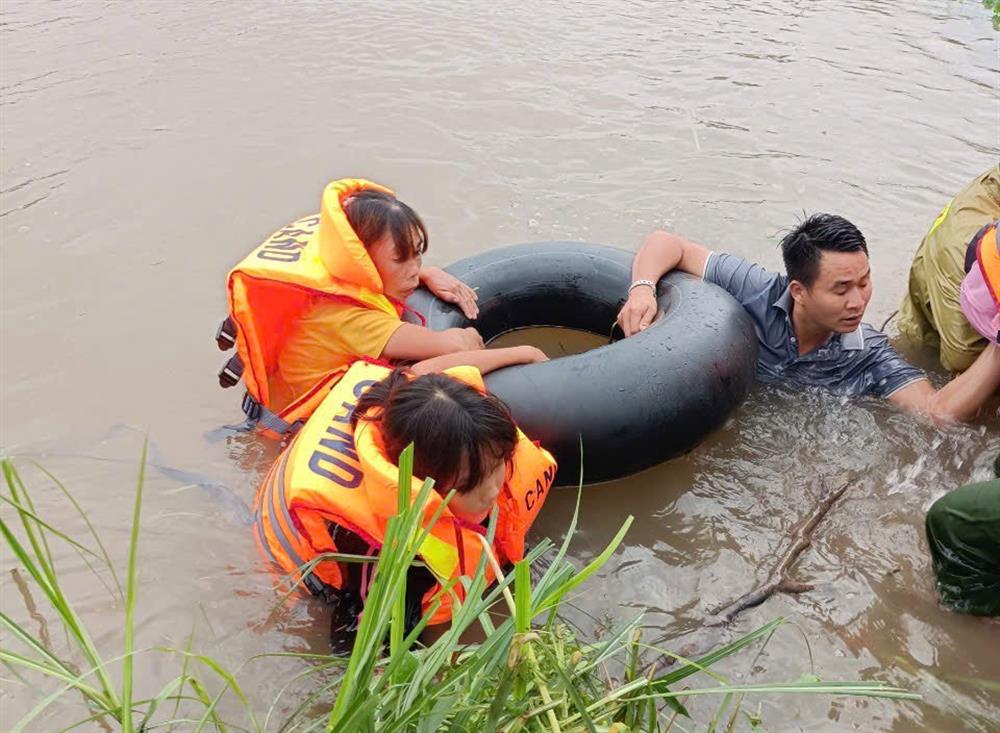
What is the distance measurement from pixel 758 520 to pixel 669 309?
0.86 meters

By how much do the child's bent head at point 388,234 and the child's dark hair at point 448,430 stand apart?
3.20 feet

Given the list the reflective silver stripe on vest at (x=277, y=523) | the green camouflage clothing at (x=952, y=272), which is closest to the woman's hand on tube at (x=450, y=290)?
the reflective silver stripe on vest at (x=277, y=523)

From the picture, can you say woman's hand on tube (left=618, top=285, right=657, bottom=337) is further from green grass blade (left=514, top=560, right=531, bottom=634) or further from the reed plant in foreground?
green grass blade (left=514, top=560, right=531, bottom=634)

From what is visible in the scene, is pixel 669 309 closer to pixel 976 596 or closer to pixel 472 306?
pixel 472 306

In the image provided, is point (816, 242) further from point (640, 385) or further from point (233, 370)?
point (233, 370)

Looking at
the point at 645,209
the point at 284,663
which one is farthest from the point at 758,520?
the point at 645,209

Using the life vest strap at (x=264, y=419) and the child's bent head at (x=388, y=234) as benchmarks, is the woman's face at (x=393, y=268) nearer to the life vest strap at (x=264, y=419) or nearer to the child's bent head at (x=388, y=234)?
the child's bent head at (x=388, y=234)

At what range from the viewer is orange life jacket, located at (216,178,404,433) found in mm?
3164

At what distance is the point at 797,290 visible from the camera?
3.48m

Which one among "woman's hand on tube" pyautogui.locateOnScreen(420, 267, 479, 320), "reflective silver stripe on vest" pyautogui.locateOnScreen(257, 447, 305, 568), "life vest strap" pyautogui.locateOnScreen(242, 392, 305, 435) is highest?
"woman's hand on tube" pyautogui.locateOnScreen(420, 267, 479, 320)

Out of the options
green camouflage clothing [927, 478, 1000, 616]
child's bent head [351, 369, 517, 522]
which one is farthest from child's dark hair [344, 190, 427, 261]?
green camouflage clothing [927, 478, 1000, 616]

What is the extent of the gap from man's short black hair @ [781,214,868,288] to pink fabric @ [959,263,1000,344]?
0.38m

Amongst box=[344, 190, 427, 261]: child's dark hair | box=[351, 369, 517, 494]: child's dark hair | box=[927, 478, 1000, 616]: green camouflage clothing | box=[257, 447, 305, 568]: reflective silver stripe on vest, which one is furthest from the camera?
box=[344, 190, 427, 261]: child's dark hair

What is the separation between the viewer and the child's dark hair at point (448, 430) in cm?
221
